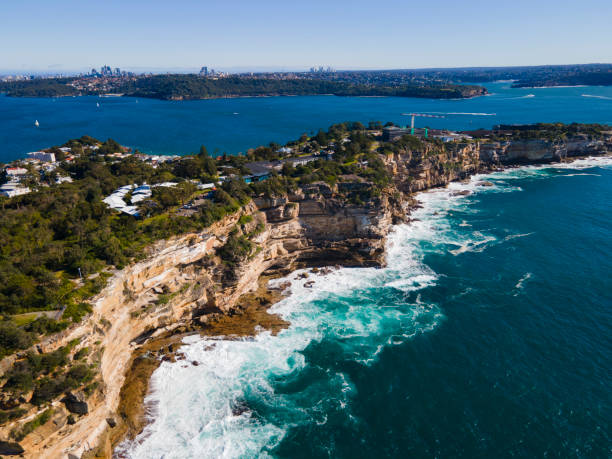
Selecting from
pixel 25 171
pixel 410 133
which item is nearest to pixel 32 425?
pixel 25 171

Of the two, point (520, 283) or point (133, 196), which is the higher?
point (133, 196)

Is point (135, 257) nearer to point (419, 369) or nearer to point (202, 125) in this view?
point (419, 369)

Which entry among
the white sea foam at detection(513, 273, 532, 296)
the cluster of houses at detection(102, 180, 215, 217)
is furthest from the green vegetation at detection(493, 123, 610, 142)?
the cluster of houses at detection(102, 180, 215, 217)

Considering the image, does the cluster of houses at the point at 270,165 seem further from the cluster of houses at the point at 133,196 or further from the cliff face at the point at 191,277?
the cliff face at the point at 191,277

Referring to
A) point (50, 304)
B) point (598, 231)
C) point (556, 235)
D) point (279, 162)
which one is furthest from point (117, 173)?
point (598, 231)

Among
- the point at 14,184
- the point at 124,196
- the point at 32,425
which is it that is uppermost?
the point at 14,184

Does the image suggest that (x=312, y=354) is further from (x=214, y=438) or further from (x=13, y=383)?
(x=13, y=383)

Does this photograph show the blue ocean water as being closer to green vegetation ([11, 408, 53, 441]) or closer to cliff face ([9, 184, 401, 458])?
cliff face ([9, 184, 401, 458])
